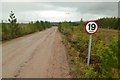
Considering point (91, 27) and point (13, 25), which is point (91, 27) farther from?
point (13, 25)

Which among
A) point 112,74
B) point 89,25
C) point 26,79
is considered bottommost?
point 26,79

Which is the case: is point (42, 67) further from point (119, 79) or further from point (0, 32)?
point (0, 32)

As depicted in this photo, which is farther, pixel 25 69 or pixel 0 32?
pixel 0 32

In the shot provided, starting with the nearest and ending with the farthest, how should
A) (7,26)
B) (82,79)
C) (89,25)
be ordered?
1. (82,79)
2. (89,25)
3. (7,26)

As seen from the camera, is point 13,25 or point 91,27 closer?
point 91,27

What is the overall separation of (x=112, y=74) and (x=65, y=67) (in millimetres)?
4610

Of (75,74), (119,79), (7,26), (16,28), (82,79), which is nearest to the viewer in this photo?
(119,79)

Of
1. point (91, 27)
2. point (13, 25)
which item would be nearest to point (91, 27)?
point (91, 27)

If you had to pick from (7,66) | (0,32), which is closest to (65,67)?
(7,66)

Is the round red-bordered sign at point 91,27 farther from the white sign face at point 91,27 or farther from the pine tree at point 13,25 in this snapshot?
the pine tree at point 13,25

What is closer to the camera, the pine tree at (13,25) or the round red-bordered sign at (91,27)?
the round red-bordered sign at (91,27)

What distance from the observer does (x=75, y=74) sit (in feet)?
30.9

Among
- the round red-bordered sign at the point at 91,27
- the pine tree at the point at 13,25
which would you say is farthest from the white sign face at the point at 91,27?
the pine tree at the point at 13,25

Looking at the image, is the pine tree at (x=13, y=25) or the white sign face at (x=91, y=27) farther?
the pine tree at (x=13, y=25)
